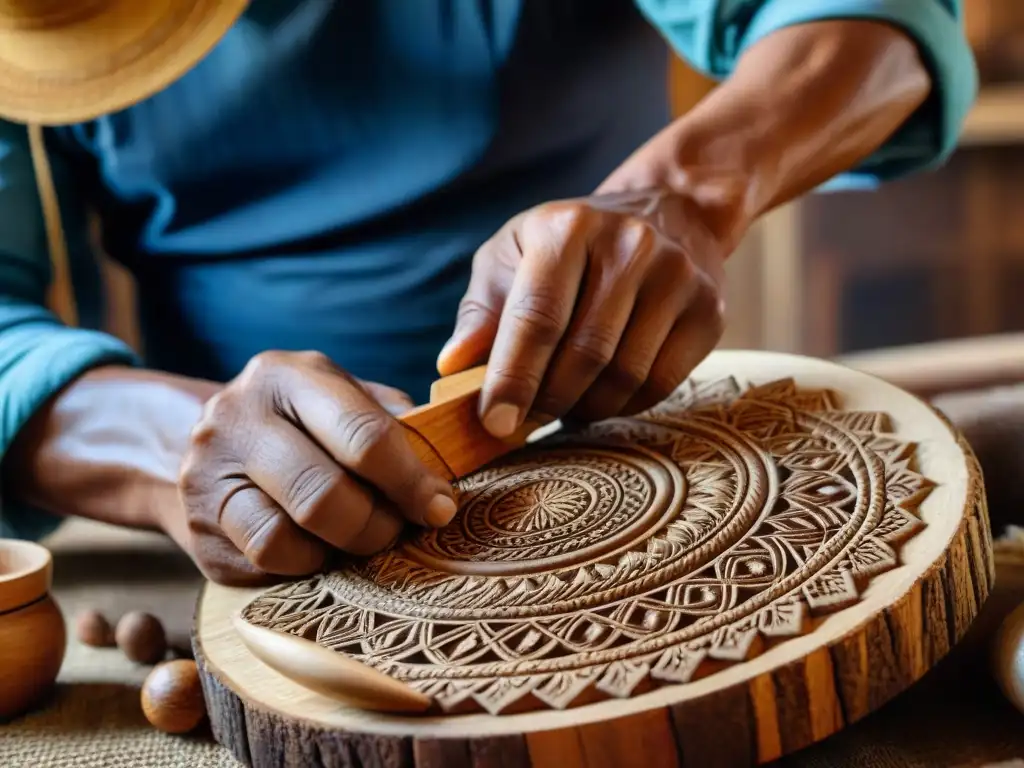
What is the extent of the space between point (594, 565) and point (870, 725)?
230mm

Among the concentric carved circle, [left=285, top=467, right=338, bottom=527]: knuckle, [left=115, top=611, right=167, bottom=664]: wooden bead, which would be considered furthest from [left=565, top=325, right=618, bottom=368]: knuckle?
[left=115, top=611, right=167, bottom=664]: wooden bead

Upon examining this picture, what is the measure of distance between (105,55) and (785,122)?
646 millimetres

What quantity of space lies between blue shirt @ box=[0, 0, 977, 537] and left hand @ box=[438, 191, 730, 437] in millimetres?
370

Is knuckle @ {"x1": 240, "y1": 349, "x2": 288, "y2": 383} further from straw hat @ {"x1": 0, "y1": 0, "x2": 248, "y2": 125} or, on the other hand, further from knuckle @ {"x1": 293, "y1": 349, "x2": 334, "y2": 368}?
straw hat @ {"x1": 0, "y1": 0, "x2": 248, "y2": 125}

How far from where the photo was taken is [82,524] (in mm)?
1467

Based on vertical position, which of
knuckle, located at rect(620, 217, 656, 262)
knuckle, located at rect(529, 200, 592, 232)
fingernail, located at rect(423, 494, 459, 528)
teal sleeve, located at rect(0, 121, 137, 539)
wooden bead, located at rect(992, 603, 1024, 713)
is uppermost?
knuckle, located at rect(529, 200, 592, 232)

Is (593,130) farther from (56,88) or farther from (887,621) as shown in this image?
(887,621)

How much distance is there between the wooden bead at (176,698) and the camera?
0.77 meters

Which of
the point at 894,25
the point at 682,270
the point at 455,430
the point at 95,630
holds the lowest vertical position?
the point at 95,630

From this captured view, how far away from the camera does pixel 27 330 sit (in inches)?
42.5

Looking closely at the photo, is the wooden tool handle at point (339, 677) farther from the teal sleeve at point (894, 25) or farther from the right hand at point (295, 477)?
the teal sleeve at point (894, 25)

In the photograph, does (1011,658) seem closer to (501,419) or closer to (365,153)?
(501,419)

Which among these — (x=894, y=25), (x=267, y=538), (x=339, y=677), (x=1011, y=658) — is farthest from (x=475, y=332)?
(x=894, y=25)

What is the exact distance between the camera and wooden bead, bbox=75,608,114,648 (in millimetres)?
965
